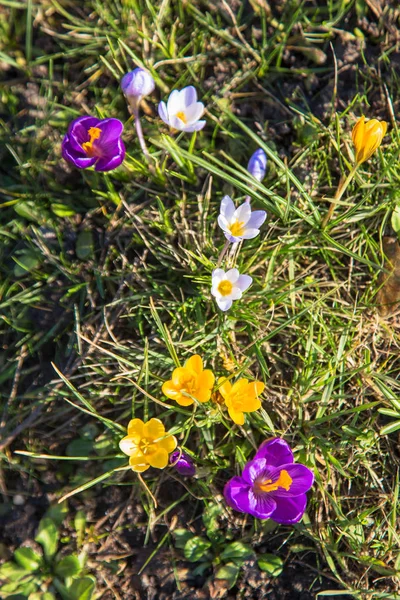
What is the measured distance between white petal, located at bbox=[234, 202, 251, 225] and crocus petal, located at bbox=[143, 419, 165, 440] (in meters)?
0.73

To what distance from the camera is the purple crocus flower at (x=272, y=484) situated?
1.78 meters

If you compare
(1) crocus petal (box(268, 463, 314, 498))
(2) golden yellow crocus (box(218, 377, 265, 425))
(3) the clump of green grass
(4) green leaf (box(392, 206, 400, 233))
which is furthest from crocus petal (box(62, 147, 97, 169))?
(1) crocus petal (box(268, 463, 314, 498))

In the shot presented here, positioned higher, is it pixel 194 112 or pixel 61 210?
pixel 194 112

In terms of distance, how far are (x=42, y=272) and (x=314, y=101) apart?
4.18 ft

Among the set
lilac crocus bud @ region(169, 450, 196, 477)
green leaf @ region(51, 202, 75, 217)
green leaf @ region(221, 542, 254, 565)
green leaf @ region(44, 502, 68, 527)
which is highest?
green leaf @ region(51, 202, 75, 217)

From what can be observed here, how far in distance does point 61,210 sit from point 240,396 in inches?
39.5

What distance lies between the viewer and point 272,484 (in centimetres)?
177

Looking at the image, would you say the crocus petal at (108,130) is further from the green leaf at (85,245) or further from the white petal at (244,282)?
the white petal at (244,282)

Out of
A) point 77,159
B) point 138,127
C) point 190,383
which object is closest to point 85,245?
point 77,159

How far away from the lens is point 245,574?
193 centimetres

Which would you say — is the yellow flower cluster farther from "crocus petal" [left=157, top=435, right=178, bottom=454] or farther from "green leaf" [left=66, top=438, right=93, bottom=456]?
"green leaf" [left=66, top=438, right=93, bottom=456]

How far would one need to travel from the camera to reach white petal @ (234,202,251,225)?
1.85 meters

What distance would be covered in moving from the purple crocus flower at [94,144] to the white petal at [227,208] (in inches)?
16.0

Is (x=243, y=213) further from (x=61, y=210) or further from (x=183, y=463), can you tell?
(x=183, y=463)
